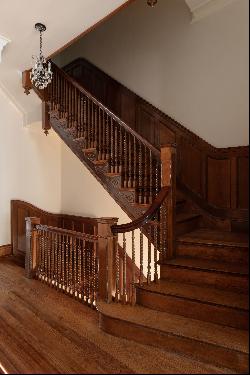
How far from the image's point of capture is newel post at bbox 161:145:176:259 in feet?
10.3

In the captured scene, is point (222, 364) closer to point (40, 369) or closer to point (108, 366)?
point (108, 366)

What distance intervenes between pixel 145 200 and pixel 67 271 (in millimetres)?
1407

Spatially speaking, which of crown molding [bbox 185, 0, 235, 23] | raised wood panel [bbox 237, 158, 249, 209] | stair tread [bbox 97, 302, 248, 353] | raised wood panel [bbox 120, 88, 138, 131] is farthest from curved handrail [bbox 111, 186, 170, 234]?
crown molding [bbox 185, 0, 235, 23]

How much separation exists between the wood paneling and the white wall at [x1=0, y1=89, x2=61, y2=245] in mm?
1880

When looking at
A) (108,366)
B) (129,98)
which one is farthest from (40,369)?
(129,98)

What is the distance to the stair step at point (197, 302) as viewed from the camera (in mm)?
2367

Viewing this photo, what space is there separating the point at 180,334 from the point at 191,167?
2.72 meters

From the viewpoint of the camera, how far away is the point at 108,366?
2150mm

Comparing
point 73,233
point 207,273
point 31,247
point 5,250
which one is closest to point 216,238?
point 207,273

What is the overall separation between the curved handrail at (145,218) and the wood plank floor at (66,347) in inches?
38.4

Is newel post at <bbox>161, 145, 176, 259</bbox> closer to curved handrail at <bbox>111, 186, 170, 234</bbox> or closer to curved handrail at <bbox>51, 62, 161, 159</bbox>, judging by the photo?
curved handrail at <bbox>111, 186, 170, 234</bbox>

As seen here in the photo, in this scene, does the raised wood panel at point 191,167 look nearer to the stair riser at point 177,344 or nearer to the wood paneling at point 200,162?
the wood paneling at point 200,162

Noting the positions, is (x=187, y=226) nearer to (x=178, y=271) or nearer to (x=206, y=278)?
(x=178, y=271)

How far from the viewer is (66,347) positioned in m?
2.42
